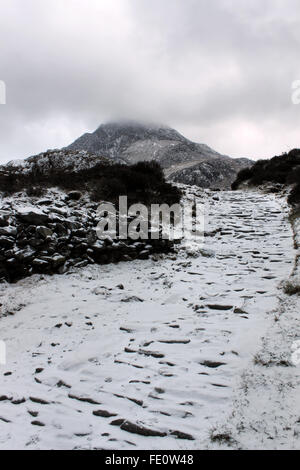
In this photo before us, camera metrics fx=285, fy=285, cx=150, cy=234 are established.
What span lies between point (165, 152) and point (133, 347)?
55.7 meters

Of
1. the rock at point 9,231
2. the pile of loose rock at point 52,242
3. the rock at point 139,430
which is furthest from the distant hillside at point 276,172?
the rock at point 139,430

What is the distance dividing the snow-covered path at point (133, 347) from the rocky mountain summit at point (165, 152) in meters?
22.8

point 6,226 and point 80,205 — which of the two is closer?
point 6,226

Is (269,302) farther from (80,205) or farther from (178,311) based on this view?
(80,205)

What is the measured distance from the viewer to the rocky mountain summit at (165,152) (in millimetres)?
38469

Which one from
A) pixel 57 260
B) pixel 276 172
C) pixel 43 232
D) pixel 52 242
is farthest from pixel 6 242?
pixel 276 172

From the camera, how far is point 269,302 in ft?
21.1

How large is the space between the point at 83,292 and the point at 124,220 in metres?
3.73

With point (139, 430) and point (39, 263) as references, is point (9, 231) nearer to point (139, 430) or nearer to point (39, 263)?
point (39, 263)

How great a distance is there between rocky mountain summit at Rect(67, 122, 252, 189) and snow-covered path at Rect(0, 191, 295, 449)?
897 inches

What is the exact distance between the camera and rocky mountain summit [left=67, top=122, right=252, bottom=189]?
3847 cm

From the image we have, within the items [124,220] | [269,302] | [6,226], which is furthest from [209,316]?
[6,226]

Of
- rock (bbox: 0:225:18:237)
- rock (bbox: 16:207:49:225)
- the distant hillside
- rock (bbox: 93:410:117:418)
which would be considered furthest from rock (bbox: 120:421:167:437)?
the distant hillside

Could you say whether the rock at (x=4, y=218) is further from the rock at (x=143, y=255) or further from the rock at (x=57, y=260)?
the rock at (x=143, y=255)
